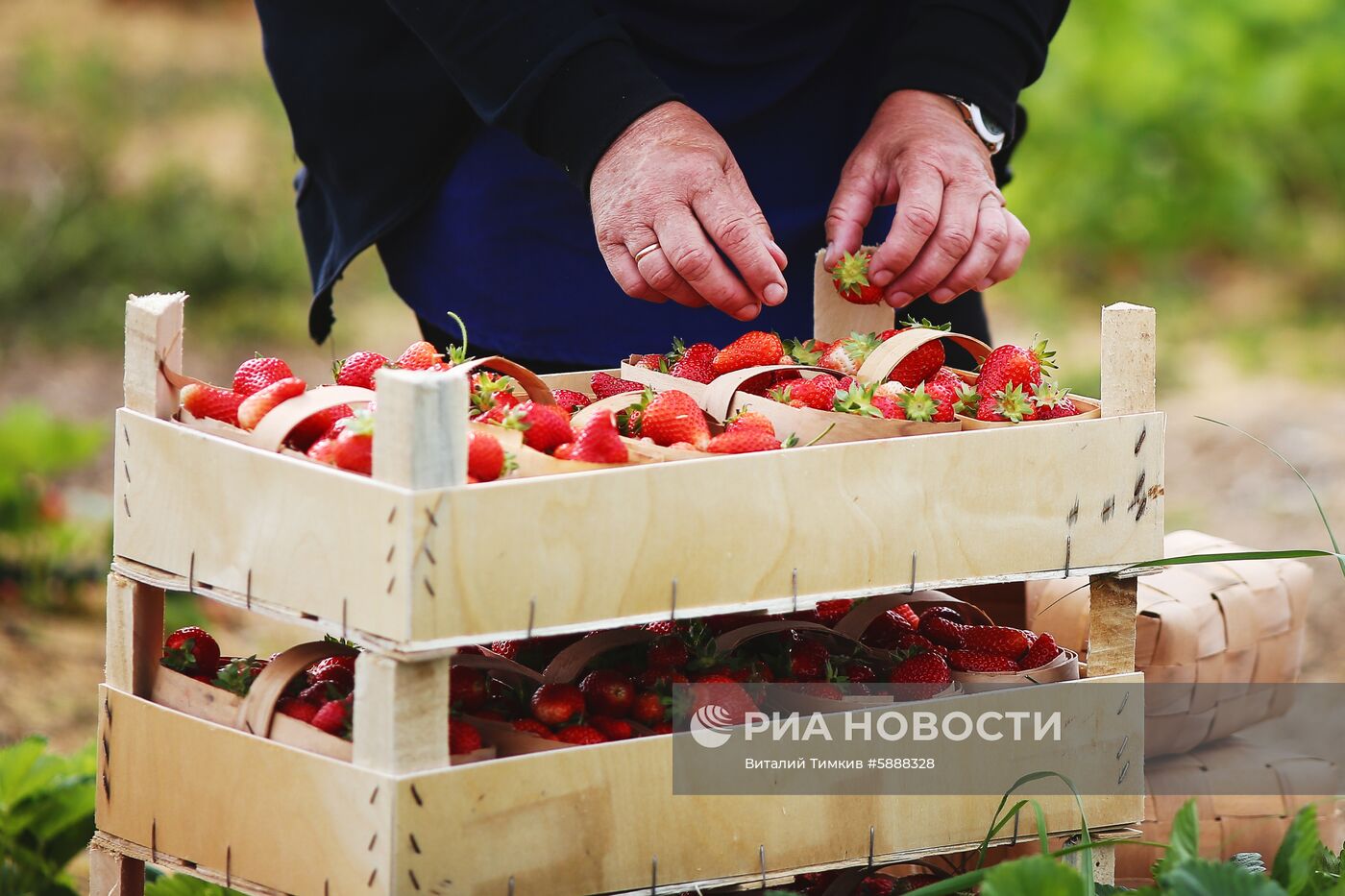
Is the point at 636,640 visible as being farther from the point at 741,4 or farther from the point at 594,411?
the point at 741,4

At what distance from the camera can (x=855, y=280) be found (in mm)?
1681

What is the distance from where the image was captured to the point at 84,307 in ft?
17.5

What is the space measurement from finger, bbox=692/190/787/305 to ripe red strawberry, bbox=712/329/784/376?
0.10 m

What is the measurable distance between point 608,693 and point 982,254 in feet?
1.99

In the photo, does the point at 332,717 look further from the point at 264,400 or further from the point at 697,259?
the point at 697,259

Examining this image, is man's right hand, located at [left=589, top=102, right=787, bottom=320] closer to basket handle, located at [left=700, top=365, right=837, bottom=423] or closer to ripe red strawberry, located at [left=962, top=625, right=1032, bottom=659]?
basket handle, located at [left=700, top=365, right=837, bottom=423]

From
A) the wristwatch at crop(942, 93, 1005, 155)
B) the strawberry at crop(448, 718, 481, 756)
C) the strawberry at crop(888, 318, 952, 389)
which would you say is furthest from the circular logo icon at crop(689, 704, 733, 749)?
the wristwatch at crop(942, 93, 1005, 155)

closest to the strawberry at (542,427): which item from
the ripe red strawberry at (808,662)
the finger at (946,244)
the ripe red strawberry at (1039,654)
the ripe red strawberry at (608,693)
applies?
the ripe red strawberry at (608,693)

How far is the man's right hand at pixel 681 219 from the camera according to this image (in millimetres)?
1488

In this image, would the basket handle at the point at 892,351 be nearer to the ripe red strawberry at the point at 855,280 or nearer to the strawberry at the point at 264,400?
the ripe red strawberry at the point at 855,280

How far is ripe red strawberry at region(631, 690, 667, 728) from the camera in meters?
1.46

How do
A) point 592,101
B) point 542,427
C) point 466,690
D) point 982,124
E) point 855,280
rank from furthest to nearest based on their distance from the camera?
1. point 982,124
2. point 855,280
3. point 592,101
4. point 466,690
5. point 542,427

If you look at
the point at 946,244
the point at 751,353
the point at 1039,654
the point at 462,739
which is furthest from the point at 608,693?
the point at 946,244

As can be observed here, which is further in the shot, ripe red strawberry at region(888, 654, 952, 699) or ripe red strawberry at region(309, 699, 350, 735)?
ripe red strawberry at region(888, 654, 952, 699)
